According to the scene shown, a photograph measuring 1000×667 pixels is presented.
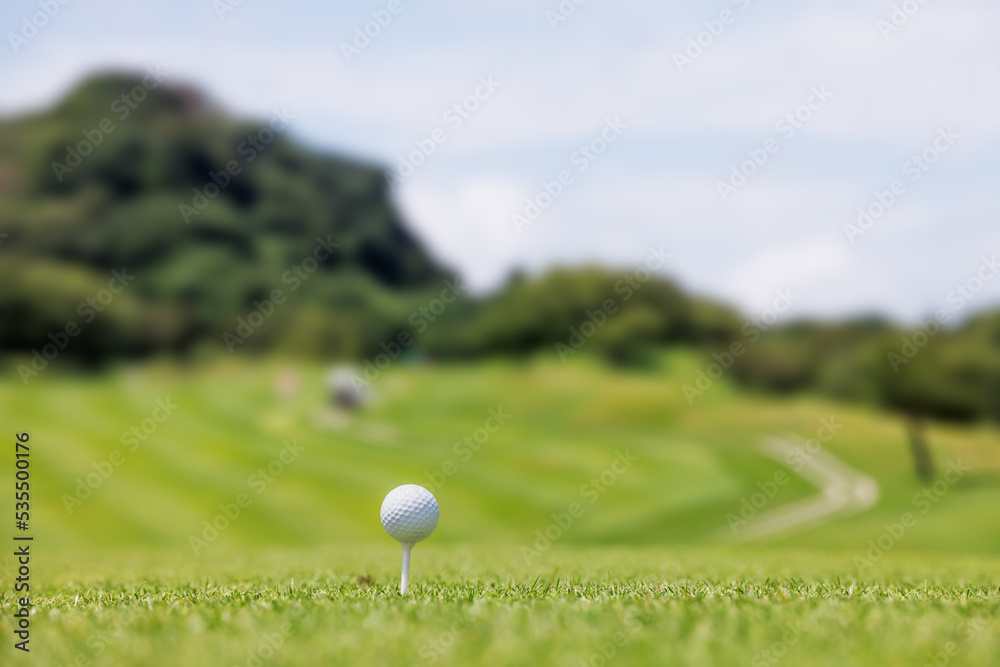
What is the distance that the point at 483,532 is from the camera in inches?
1186

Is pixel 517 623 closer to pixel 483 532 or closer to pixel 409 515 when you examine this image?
pixel 409 515

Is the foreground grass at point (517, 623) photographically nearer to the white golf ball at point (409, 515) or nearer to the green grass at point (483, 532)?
the green grass at point (483, 532)

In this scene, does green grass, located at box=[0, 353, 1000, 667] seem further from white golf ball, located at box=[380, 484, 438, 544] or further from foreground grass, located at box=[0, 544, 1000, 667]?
white golf ball, located at box=[380, 484, 438, 544]

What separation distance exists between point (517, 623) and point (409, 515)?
7.09ft

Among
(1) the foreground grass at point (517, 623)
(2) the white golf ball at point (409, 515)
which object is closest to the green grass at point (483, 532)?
(1) the foreground grass at point (517, 623)

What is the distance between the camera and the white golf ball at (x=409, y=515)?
22.4 feet

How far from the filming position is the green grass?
4.64 meters

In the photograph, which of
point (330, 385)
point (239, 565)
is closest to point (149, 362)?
point (330, 385)

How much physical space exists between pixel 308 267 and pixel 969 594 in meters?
91.9

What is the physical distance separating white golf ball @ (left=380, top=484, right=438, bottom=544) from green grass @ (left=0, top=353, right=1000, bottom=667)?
0.50m

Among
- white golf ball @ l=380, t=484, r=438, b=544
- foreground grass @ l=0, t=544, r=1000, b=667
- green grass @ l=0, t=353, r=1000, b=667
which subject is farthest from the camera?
white golf ball @ l=380, t=484, r=438, b=544

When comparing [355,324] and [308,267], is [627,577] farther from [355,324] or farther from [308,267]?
[308,267]

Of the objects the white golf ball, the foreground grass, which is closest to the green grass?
the foreground grass

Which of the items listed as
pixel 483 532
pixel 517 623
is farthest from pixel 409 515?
pixel 483 532
